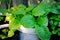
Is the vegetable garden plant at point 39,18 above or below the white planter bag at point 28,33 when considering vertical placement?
above

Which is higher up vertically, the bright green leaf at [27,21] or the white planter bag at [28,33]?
the bright green leaf at [27,21]

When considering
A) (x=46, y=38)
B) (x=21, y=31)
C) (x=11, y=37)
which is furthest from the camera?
(x=11, y=37)

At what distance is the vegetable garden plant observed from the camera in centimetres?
112

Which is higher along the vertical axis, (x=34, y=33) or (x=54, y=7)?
(x=54, y=7)

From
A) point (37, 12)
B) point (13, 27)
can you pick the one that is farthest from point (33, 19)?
point (13, 27)

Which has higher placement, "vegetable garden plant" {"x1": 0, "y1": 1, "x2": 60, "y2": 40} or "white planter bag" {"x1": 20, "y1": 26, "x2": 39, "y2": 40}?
"vegetable garden plant" {"x1": 0, "y1": 1, "x2": 60, "y2": 40}

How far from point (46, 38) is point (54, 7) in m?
0.29

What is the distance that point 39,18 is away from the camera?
1175mm

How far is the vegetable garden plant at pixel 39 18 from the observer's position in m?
1.12

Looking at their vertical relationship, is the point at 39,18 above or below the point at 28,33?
above

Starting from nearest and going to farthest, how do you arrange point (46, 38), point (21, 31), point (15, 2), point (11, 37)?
point (46, 38)
point (21, 31)
point (11, 37)
point (15, 2)

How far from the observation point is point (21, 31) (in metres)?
1.23

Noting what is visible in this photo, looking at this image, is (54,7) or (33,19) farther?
(54,7)

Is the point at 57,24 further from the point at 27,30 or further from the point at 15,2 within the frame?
the point at 15,2
